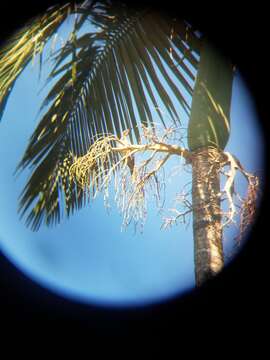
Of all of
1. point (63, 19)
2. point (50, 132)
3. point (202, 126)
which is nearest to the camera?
point (63, 19)

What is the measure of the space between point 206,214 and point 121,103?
0.70 m

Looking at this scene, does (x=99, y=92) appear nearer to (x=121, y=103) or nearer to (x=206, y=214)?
(x=121, y=103)

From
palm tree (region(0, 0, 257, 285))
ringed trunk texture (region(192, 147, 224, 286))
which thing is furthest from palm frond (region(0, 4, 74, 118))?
ringed trunk texture (region(192, 147, 224, 286))

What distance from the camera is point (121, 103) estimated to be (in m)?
1.76

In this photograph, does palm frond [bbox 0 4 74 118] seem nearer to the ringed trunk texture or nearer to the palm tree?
the palm tree

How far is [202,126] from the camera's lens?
1.49 metres

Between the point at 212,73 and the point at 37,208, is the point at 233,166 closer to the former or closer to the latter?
the point at 212,73

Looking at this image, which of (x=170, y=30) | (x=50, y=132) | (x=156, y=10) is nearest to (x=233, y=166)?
(x=170, y=30)

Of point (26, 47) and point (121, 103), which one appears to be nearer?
point (26, 47)

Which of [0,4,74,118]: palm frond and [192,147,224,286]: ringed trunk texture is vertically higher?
[0,4,74,118]: palm frond

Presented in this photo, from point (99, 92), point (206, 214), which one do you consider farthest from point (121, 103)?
point (206, 214)

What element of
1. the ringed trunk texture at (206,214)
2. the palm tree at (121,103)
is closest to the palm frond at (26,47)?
the palm tree at (121,103)

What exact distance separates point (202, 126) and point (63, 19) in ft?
2.21

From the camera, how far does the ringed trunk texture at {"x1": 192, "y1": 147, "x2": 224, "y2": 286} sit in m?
1.32
